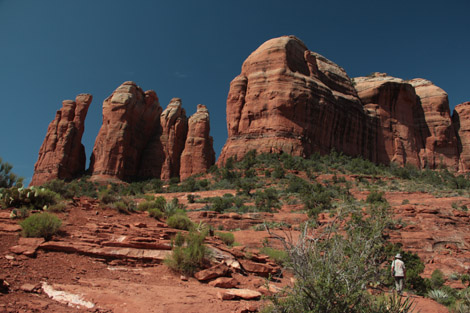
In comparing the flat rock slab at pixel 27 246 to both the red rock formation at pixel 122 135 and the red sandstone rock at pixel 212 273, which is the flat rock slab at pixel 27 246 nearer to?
the red sandstone rock at pixel 212 273

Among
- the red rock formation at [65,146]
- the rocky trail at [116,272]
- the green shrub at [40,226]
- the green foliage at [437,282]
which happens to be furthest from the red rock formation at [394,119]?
the green shrub at [40,226]

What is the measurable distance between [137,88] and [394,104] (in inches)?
1522

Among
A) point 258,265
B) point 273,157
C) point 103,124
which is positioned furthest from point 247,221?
point 103,124

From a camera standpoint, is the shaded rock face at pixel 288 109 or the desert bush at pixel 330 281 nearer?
the desert bush at pixel 330 281

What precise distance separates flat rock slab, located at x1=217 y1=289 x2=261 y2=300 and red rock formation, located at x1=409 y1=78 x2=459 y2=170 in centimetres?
4782

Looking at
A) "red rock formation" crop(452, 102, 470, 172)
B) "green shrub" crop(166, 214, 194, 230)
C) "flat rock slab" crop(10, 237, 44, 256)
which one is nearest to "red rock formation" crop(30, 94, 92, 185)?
"green shrub" crop(166, 214, 194, 230)

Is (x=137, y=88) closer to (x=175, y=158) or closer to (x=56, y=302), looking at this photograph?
(x=175, y=158)

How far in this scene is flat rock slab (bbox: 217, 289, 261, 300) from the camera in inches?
216

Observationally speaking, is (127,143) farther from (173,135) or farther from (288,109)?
(288,109)

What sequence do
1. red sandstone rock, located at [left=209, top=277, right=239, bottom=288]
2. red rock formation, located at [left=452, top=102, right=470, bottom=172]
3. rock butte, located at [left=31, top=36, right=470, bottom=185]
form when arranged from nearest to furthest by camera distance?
red sandstone rock, located at [left=209, top=277, right=239, bottom=288], rock butte, located at [left=31, top=36, right=470, bottom=185], red rock formation, located at [left=452, top=102, right=470, bottom=172]

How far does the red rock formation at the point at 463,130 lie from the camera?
148ft

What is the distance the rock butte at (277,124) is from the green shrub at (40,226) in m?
28.9

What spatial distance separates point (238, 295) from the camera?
560 cm

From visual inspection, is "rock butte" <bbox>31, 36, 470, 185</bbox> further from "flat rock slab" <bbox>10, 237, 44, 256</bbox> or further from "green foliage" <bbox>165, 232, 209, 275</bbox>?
"flat rock slab" <bbox>10, 237, 44, 256</bbox>
